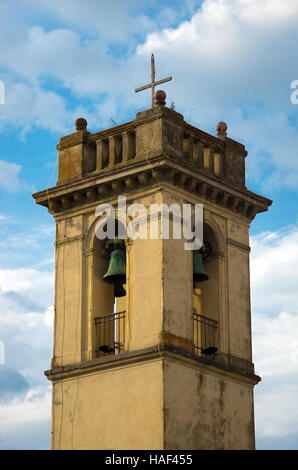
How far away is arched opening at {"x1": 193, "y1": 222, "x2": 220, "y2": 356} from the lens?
1599 inches

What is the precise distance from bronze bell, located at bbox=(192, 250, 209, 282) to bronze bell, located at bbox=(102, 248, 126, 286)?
180 centimetres

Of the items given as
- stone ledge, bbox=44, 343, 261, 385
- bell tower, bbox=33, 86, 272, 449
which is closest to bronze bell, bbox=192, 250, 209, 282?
bell tower, bbox=33, 86, 272, 449

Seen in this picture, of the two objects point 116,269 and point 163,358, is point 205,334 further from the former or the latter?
point 116,269

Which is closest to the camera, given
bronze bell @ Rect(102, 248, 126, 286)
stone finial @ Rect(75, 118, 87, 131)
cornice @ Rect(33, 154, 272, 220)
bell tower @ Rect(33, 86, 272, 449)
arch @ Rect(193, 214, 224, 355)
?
bell tower @ Rect(33, 86, 272, 449)

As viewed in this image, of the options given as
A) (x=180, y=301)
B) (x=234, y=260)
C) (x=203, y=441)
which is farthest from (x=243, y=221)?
(x=203, y=441)

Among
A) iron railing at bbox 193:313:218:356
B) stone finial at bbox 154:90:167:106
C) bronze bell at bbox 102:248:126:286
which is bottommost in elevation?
iron railing at bbox 193:313:218:356

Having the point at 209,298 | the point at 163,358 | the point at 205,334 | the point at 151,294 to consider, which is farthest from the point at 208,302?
the point at 163,358

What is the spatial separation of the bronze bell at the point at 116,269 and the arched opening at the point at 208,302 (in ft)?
6.63

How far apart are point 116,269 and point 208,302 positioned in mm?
2569

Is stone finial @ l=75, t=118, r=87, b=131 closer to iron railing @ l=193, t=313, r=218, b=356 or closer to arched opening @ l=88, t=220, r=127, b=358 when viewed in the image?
arched opening @ l=88, t=220, r=127, b=358

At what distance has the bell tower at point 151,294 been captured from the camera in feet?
127

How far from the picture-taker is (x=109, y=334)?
1598 inches

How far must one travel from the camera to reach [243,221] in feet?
139
